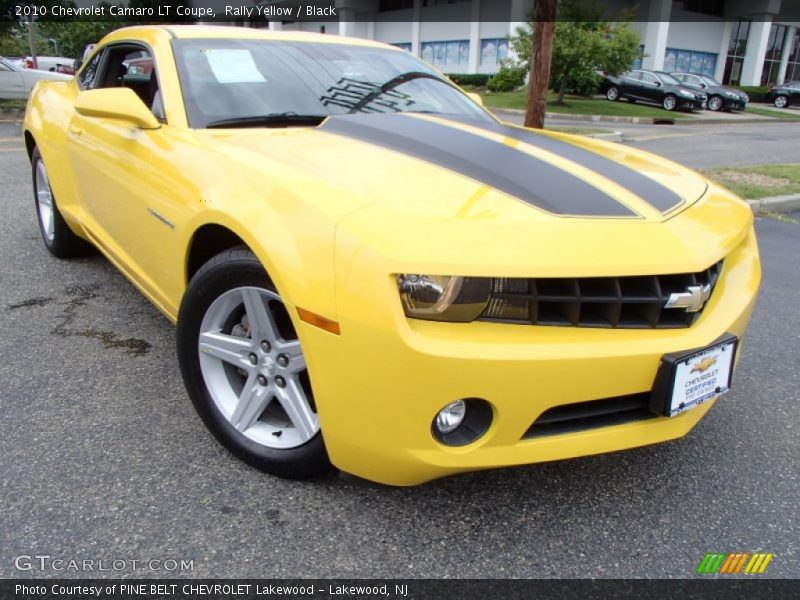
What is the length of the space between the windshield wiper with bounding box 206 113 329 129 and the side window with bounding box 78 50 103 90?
5.79ft

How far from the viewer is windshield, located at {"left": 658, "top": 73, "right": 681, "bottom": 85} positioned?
79.7 ft

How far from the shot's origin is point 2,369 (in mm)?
2826

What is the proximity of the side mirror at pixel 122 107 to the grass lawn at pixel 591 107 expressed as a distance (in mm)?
19952

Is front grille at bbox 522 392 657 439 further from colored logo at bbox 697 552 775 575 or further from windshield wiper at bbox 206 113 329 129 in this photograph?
windshield wiper at bbox 206 113 329 129

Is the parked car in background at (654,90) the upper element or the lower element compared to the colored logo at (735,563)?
upper

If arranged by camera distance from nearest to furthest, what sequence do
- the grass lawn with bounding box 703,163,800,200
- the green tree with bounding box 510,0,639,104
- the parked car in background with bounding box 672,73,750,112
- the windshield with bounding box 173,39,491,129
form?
the windshield with bounding box 173,39,491,129, the grass lawn with bounding box 703,163,800,200, the green tree with bounding box 510,0,639,104, the parked car in background with bounding box 672,73,750,112

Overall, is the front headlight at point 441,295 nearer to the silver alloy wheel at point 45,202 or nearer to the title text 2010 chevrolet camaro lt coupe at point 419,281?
the title text 2010 chevrolet camaro lt coupe at point 419,281

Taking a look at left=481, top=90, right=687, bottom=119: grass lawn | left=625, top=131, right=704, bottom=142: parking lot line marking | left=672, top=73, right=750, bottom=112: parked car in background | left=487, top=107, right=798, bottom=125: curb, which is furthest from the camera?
left=672, top=73, right=750, bottom=112: parked car in background

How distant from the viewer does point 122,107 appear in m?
2.55

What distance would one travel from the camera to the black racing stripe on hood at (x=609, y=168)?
2.10 meters

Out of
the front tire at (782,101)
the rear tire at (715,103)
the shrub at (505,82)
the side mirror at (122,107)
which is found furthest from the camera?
the front tire at (782,101)

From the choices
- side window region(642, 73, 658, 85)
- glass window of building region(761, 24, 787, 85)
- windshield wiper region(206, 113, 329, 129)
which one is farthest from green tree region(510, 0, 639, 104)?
glass window of building region(761, 24, 787, 85)

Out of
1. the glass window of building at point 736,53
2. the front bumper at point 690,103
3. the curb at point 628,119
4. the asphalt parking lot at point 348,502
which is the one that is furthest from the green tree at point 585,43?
the asphalt parking lot at point 348,502

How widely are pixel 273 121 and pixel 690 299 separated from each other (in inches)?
70.5
